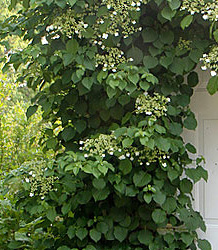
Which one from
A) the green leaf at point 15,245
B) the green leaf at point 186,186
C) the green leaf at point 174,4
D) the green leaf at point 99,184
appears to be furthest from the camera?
the green leaf at point 15,245

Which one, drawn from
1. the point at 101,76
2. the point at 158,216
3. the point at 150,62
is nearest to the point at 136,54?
the point at 150,62

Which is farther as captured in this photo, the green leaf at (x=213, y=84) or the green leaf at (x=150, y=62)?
the green leaf at (x=150, y=62)

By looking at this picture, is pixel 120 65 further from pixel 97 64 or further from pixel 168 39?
pixel 168 39

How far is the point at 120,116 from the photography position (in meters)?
2.50

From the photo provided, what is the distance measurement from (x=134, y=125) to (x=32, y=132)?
2.01 metres

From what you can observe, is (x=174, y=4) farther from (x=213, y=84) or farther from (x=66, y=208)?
(x=66, y=208)

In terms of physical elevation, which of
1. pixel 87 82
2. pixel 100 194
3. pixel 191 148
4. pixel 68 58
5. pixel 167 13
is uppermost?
pixel 167 13

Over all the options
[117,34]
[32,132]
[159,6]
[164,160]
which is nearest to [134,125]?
[164,160]

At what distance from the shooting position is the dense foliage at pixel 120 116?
89.2 inches

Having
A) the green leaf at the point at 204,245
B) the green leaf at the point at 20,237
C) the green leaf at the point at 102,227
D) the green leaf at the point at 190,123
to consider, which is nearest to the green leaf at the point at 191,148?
the green leaf at the point at 190,123

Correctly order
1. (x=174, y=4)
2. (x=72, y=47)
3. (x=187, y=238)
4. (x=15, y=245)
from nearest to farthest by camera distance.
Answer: (x=174, y=4), (x=72, y=47), (x=187, y=238), (x=15, y=245)

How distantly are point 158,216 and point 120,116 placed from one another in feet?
1.89

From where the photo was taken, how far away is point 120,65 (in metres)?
2.26

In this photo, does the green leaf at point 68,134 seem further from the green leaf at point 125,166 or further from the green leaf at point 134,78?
the green leaf at point 134,78
